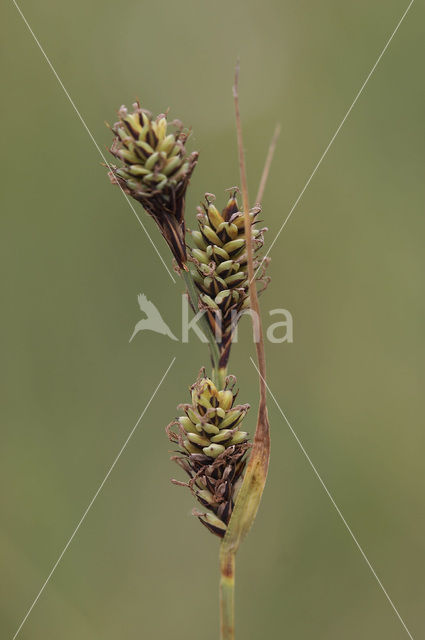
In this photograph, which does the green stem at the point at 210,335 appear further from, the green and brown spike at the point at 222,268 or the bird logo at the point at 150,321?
the bird logo at the point at 150,321

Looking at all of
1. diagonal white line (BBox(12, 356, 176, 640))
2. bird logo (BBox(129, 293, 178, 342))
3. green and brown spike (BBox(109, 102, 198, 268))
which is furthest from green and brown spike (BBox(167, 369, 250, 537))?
bird logo (BBox(129, 293, 178, 342))

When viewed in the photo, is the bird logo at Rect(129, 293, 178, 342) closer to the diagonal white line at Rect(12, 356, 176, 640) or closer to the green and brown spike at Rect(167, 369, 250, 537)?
the diagonal white line at Rect(12, 356, 176, 640)

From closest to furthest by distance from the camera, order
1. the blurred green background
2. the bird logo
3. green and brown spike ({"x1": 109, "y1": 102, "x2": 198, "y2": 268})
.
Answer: green and brown spike ({"x1": 109, "y1": 102, "x2": 198, "y2": 268}) < the blurred green background < the bird logo

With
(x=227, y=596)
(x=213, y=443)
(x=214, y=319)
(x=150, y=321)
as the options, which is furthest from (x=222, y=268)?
(x=150, y=321)

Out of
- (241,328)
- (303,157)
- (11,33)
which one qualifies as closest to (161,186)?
(241,328)

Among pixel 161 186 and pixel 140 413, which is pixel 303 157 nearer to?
pixel 140 413

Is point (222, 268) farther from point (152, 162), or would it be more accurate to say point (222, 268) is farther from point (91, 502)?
point (91, 502)

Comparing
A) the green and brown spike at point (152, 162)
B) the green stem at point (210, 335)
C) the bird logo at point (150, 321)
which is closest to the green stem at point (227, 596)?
the green stem at point (210, 335)
